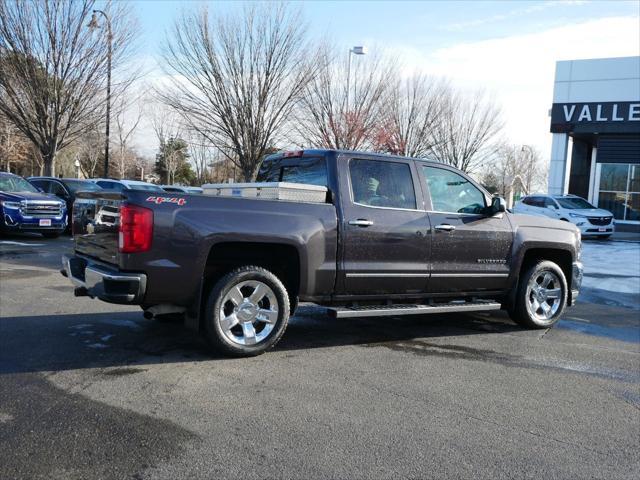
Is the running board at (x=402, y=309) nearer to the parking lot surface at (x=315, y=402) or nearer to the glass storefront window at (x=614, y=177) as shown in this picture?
the parking lot surface at (x=315, y=402)

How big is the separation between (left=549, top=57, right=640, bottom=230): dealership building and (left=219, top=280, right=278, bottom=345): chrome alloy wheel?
2607 cm

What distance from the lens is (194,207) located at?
4703 millimetres

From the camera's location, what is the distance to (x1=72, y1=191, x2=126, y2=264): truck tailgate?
15.5 feet

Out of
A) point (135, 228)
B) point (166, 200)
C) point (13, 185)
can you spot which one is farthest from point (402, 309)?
point (13, 185)

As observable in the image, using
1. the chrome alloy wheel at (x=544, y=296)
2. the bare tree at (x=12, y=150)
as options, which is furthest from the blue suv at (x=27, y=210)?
the bare tree at (x=12, y=150)

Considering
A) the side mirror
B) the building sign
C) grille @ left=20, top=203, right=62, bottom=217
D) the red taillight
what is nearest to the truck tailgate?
the red taillight

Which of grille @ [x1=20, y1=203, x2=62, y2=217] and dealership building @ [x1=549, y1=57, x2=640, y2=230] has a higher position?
dealership building @ [x1=549, y1=57, x2=640, y2=230]

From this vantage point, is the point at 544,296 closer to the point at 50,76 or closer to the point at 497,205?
the point at 497,205

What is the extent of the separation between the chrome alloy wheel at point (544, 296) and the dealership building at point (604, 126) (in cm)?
2275

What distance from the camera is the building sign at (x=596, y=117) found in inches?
1018

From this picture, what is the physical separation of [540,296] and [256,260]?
374 cm

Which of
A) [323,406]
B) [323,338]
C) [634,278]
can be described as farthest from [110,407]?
[634,278]

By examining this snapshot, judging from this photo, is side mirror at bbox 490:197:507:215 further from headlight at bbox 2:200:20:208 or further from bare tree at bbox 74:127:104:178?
bare tree at bbox 74:127:104:178

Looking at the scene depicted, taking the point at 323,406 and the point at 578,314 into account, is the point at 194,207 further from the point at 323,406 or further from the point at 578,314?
the point at 578,314
